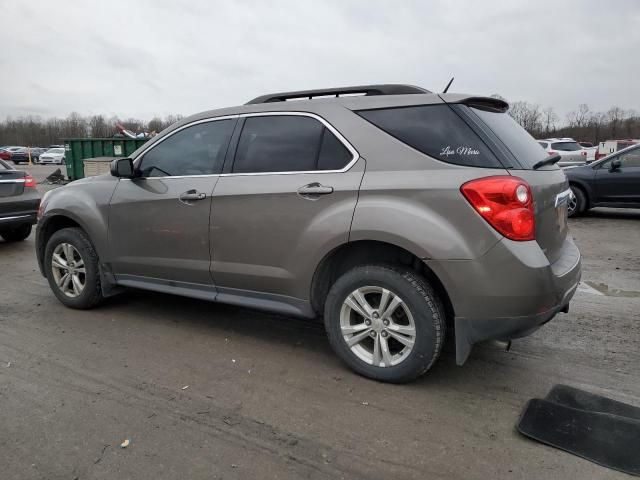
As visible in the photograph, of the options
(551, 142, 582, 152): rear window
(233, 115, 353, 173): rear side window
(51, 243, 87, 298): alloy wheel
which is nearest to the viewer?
(233, 115, 353, 173): rear side window

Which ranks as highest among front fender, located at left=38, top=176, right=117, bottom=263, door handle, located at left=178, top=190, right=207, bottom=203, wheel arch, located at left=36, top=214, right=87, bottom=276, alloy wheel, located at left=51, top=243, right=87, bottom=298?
door handle, located at left=178, top=190, right=207, bottom=203

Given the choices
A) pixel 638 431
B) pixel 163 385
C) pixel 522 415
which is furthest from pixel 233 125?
pixel 638 431

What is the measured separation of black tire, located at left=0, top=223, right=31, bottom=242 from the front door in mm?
5293

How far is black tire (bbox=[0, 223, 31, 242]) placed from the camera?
8.56 m

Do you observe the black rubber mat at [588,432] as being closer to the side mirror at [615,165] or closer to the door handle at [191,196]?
the door handle at [191,196]

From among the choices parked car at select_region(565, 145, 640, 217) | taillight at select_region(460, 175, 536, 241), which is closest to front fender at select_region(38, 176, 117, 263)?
taillight at select_region(460, 175, 536, 241)

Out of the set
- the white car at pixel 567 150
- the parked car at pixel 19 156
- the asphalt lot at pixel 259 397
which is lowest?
the parked car at pixel 19 156

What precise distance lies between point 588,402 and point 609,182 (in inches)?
327

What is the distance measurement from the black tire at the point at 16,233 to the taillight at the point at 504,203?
26.7 ft

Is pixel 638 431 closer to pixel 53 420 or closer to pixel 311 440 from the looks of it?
pixel 311 440

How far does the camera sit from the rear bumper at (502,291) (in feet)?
9.12

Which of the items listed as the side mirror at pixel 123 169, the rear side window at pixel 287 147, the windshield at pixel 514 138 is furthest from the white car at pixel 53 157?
the windshield at pixel 514 138

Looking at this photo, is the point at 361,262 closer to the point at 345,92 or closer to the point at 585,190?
the point at 345,92

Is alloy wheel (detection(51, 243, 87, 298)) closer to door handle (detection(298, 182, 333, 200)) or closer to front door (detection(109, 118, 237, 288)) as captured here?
front door (detection(109, 118, 237, 288))
